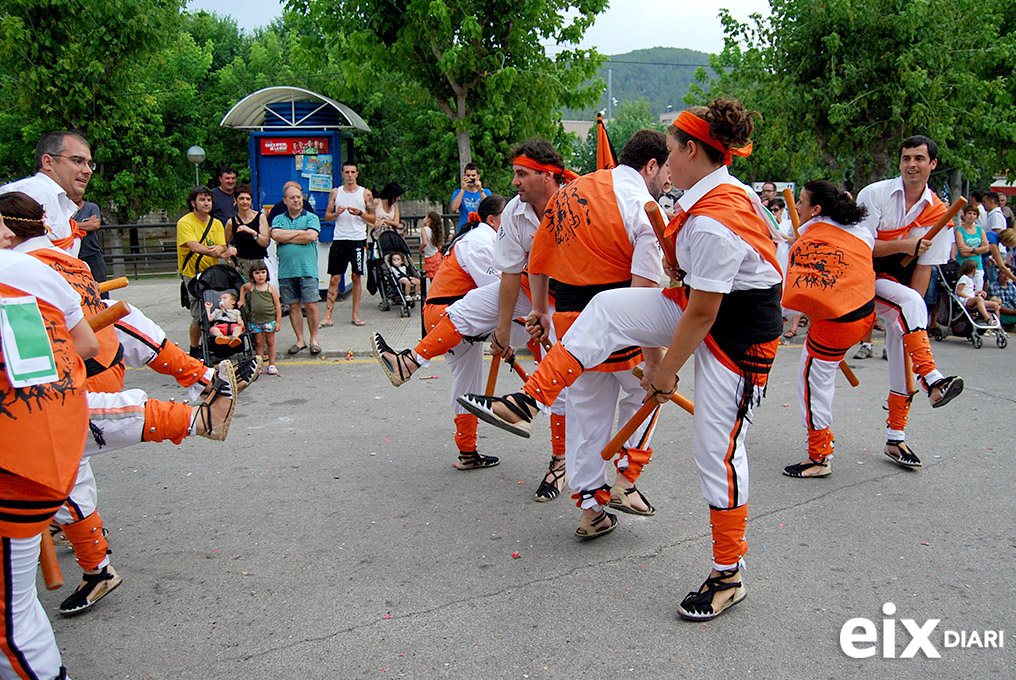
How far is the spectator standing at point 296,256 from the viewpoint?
28.3 ft

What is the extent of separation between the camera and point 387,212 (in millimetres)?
11555

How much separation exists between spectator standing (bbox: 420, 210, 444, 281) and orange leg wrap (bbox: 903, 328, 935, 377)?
20.6 feet

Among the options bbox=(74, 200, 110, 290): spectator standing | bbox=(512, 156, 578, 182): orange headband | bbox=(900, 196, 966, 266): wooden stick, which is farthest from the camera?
bbox=(74, 200, 110, 290): spectator standing

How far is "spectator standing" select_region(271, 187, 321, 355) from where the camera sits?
8.63 meters

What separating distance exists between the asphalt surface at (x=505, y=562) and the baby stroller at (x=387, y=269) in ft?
16.6

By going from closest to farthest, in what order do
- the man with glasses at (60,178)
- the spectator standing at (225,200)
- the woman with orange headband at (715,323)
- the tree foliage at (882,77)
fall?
the woman with orange headband at (715,323) < the man with glasses at (60,178) < the spectator standing at (225,200) < the tree foliage at (882,77)

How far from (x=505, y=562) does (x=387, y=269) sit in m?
7.69

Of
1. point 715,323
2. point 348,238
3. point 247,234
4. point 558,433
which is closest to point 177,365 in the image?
point 558,433

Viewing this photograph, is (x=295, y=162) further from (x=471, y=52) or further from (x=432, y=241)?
(x=432, y=241)

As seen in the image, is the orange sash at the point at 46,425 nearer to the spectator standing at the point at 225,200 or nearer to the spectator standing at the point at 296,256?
the spectator standing at the point at 296,256

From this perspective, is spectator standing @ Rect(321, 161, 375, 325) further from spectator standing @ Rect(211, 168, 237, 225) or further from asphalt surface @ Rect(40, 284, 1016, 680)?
asphalt surface @ Rect(40, 284, 1016, 680)

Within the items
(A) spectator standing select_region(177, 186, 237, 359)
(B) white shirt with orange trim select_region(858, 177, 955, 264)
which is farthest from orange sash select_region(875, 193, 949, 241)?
(A) spectator standing select_region(177, 186, 237, 359)

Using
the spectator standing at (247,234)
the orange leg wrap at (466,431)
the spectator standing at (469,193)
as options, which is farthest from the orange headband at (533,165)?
the spectator standing at (469,193)

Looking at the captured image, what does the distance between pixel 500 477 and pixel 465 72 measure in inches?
378
